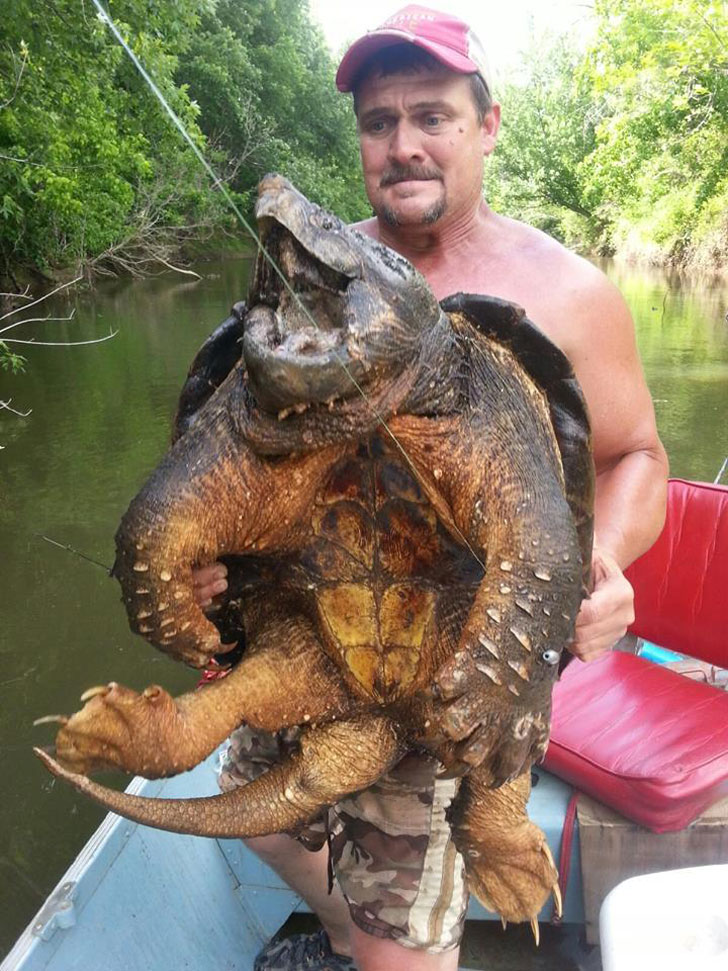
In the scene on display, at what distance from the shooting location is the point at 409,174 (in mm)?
1650

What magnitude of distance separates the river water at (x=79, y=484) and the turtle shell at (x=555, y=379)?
9.33 feet

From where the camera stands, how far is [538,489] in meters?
1.10

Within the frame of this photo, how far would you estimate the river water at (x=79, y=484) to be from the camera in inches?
137

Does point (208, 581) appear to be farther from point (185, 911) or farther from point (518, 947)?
point (518, 947)

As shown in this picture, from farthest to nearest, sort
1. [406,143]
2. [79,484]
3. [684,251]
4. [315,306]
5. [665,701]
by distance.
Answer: [684,251] → [79,484] → [665,701] → [406,143] → [315,306]

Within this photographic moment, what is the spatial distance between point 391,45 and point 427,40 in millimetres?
83

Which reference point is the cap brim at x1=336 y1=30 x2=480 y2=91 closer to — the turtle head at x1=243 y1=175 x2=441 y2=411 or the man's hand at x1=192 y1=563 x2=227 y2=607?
the turtle head at x1=243 y1=175 x2=441 y2=411

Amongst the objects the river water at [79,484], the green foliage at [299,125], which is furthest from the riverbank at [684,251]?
the green foliage at [299,125]

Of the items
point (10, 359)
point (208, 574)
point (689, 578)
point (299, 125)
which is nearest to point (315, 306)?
point (208, 574)

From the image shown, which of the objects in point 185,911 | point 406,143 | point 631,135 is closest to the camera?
point 406,143

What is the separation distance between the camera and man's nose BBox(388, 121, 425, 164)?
1594mm

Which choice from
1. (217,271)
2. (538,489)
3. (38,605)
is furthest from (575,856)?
(217,271)

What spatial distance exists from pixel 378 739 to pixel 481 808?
29cm

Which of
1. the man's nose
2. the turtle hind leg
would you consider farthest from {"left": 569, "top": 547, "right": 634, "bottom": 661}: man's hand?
the man's nose
